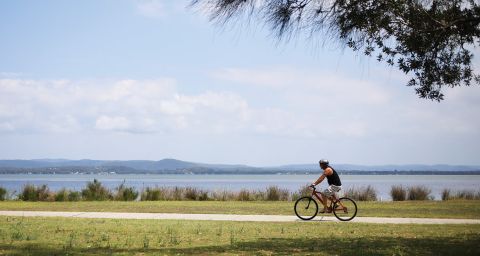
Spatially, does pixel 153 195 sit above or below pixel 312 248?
above

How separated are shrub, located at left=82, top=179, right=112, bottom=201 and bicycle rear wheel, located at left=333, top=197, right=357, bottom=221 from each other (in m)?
13.8

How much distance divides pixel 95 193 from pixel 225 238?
1662cm

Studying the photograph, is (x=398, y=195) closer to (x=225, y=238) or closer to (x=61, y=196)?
(x=61, y=196)

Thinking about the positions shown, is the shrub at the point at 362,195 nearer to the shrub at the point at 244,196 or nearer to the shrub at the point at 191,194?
the shrub at the point at 244,196

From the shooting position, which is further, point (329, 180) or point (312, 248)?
point (329, 180)

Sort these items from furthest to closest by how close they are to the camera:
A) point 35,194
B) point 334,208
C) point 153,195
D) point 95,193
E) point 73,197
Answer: point 153,195 < point 95,193 < point 35,194 < point 73,197 < point 334,208

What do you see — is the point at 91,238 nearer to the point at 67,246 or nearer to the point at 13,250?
the point at 67,246

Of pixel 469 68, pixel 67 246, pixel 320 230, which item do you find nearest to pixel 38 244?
pixel 67 246

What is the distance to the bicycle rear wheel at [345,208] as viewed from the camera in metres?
16.1

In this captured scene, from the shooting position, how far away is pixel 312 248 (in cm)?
1073

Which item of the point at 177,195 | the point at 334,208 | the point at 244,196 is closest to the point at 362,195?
the point at 244,196

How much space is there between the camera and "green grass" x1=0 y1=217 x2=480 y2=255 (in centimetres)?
1034

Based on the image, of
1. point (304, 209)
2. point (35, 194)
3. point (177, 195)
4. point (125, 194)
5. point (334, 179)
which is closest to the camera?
point (334, 179)

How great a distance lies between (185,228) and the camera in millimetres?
13977
